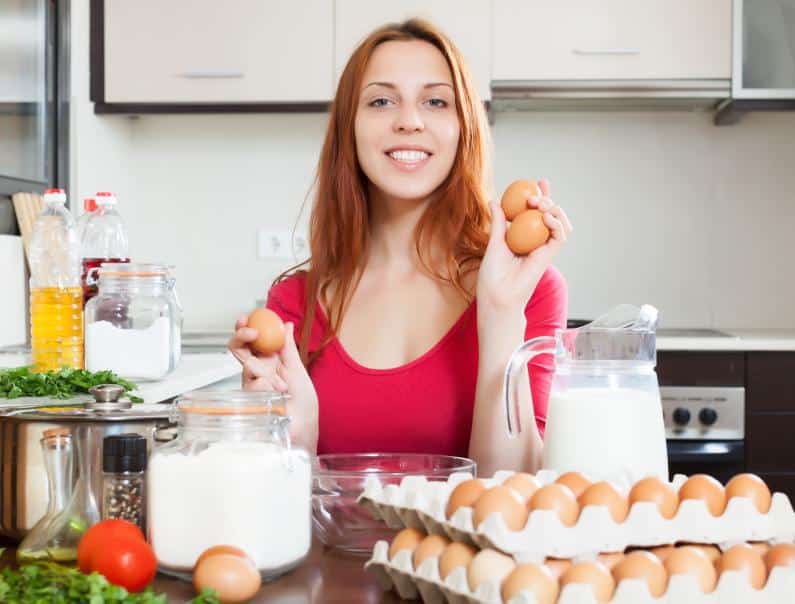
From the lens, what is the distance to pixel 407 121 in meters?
1.54

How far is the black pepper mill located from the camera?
82 centimetres

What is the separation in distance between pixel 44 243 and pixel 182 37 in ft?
3.44

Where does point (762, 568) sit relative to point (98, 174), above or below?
below

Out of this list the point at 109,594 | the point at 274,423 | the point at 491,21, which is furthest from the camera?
the point at 491,21

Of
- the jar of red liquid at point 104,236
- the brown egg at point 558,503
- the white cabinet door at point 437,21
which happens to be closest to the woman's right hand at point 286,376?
the brown egg at point 558,503

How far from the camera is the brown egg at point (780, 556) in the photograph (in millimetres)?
689

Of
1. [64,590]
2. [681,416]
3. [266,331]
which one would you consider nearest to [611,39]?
[681,416]

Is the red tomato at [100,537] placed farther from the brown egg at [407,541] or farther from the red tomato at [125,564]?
the brown egg at [407,541]

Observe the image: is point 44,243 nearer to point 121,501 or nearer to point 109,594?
point 121,501

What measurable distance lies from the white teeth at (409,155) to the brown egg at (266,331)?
1.62 feet

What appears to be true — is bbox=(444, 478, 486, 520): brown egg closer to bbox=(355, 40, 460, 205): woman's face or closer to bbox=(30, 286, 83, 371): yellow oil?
bbox=(355, 40, 460, 205): woman's face

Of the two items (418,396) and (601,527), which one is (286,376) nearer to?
(418,396)

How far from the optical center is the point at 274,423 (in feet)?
2.69

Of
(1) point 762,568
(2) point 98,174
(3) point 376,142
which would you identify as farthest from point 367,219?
(2) point 98,174
